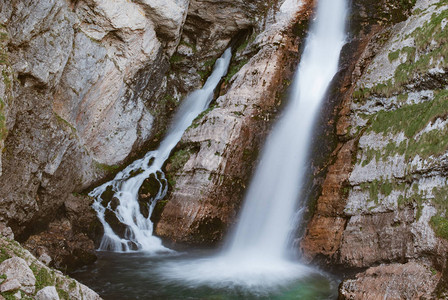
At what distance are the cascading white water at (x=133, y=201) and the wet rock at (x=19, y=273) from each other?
303 inches

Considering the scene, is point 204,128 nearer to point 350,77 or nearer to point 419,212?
point 350,77

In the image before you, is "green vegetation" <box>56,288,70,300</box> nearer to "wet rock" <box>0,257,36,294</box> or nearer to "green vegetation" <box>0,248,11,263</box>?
"wet rock" <box>0,257,36,294</box>

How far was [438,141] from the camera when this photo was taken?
962 cm

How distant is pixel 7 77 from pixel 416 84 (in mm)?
11655

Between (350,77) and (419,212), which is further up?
(350,77)

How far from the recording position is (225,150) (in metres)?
14.6

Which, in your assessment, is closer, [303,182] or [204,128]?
[303,182]

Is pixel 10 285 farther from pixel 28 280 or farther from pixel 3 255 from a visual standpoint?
pixel 3 255

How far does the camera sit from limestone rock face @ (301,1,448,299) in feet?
28.6

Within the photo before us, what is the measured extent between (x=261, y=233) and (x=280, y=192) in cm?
167

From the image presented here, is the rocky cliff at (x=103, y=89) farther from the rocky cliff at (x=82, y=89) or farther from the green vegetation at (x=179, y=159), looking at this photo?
the green vegetation at (x=179, y=159)

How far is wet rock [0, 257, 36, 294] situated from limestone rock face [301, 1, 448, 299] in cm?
677

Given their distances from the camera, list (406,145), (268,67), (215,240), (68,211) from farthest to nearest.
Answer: (268,67) < (215,240) < (68,211) < (406,145)

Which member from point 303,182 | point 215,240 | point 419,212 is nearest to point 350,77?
point 303,182
